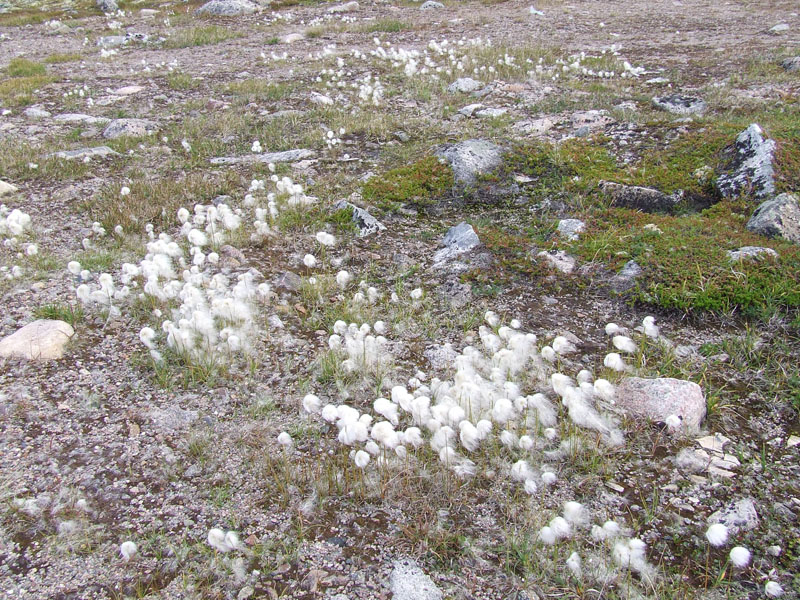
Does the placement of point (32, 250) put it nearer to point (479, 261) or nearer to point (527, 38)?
point (479, 261)

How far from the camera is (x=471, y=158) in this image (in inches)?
344

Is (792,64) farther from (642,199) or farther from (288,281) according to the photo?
(288,281)

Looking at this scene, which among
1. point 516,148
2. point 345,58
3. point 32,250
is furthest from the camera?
point 345,58

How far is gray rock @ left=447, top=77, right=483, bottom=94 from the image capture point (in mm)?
13641

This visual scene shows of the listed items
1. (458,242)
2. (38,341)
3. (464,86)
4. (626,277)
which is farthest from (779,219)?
(464,86)

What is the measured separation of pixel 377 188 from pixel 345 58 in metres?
10.9

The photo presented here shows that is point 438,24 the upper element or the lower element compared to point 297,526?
upper

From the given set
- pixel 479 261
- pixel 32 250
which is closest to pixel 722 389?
pixel 479 261

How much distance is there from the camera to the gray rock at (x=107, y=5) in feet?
106

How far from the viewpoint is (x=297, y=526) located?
12.1 feet

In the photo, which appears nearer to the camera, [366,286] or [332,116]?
[366,286]

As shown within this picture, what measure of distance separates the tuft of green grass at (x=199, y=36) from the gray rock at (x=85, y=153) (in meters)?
12.5

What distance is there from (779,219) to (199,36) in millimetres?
21803

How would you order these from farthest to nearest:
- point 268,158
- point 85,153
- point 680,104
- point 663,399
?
point 680,104, point 85,153, point 268,158, point 663,399
